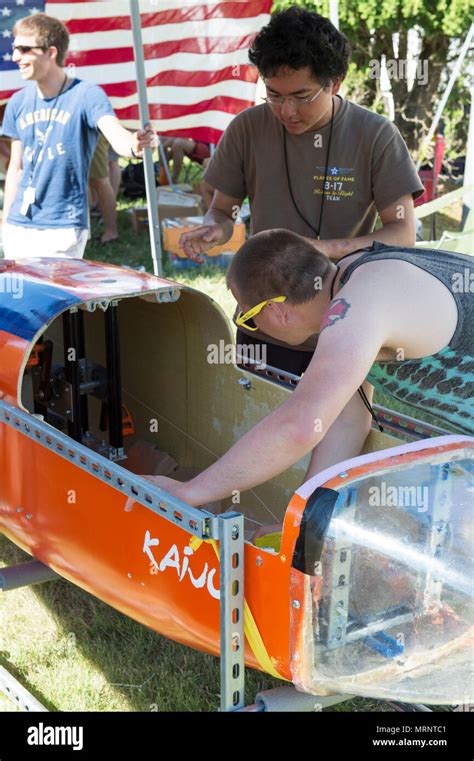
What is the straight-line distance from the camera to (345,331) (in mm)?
1914

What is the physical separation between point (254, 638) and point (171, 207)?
7.25 metres

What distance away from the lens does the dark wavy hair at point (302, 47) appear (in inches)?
115

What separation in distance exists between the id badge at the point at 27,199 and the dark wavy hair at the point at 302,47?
5.55 ft

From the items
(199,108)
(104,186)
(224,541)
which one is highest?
(199,108)

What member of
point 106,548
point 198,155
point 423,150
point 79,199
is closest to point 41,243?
point 79,199

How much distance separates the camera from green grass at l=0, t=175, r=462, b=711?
9.29 feet

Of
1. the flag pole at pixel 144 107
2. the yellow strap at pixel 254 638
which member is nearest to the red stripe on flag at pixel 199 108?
the flag pole at pixel 144 107

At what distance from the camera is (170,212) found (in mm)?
8977

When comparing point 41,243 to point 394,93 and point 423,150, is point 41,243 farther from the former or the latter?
point 394,93

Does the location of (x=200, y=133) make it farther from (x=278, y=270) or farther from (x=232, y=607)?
(x=232, y=607)

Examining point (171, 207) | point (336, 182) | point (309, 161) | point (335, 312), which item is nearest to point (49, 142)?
point (309, 161)

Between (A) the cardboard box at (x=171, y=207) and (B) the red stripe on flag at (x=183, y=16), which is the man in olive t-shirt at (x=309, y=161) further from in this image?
(A) the cardboard box at (x=171, y=207)

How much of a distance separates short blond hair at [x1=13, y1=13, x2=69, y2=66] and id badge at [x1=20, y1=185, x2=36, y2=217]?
0.61 meters

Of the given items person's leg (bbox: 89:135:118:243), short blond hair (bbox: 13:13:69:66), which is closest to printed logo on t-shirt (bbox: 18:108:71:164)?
short blond hair (bbox: 13:13:69:66)
